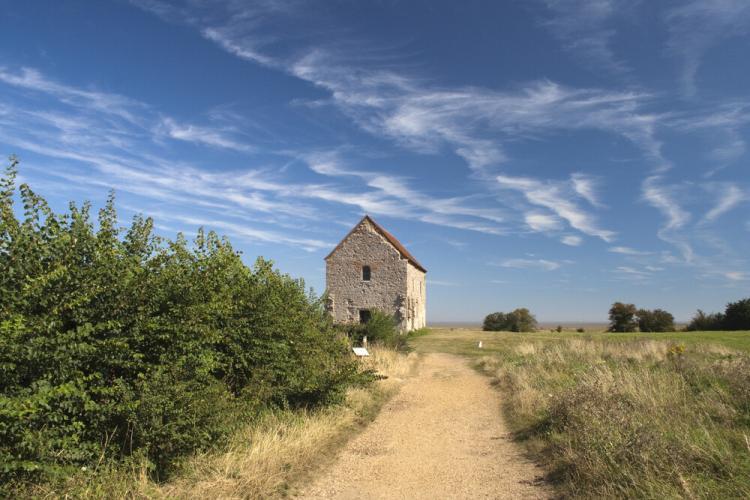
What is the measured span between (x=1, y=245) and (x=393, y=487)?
221 inches

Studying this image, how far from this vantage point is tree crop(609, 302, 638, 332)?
4197 centimetres

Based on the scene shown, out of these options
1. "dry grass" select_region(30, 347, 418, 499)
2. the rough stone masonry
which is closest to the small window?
the rough stone masonry

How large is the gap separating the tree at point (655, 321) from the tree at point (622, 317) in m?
0.58

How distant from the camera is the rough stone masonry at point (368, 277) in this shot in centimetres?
3266

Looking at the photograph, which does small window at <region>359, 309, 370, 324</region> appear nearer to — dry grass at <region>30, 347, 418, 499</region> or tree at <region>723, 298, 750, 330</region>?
dry grass at <region>30, 347, 418, 499</region>

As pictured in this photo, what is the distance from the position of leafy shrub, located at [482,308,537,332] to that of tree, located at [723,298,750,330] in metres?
15.9

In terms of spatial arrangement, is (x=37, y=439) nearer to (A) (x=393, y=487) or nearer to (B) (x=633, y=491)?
(A) (x=393, y=487)

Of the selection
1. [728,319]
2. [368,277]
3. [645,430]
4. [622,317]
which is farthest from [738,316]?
[645,430]

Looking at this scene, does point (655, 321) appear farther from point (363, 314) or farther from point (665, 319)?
point (363, 314)

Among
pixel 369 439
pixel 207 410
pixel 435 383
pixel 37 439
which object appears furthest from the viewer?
pixel 435 383

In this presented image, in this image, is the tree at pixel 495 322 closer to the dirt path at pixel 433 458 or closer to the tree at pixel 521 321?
the tree at pixel 521 321

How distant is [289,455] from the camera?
23.4 feet

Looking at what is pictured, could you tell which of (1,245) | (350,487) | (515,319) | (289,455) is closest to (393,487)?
(350,487)

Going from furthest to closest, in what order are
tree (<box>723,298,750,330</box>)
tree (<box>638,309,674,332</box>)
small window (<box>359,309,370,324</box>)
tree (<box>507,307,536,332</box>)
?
tree (<box>507,307,536,332</box>) → tree (<box>638,309,674,332</box>) → tree (<box>723,298,750,330</box>) → small window (<box>359,309,370,324</box>)
